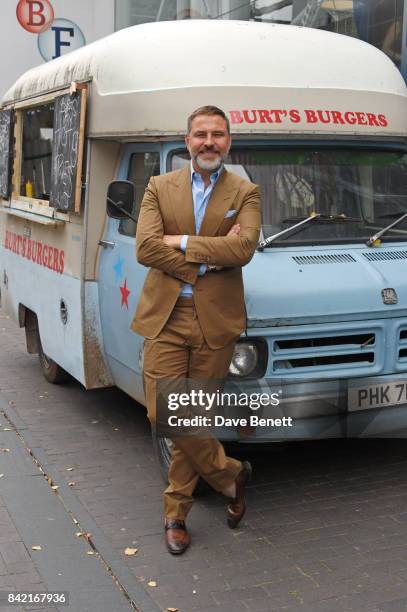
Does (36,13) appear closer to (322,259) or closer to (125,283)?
(125,283)

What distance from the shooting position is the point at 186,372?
13.9 feet

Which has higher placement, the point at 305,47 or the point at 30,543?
the point at 305,47

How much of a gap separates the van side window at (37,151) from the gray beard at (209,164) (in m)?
2.76

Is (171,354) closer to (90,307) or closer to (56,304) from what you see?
(90,307)

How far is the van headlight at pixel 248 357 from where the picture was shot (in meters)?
4.49

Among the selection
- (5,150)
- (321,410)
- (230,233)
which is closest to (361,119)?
(230,233)

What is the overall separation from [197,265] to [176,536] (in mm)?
1389

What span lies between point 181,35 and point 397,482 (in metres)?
3.02

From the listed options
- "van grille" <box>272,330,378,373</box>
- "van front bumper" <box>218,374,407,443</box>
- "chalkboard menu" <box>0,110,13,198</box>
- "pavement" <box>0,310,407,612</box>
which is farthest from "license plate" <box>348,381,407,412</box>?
"chalkboard menu" <box>0,110,13,198</box>

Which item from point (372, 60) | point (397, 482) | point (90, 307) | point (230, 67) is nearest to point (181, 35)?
point (230, 67)

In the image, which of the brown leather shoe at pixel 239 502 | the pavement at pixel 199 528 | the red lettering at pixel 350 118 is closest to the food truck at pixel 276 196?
the red lettering at pixel 350 118

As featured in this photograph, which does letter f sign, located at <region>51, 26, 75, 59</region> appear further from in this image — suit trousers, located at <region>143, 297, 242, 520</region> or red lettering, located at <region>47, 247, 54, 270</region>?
suit trousers, located at <region>143, 297, 242, 520</region>

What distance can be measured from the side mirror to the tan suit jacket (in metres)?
0.78

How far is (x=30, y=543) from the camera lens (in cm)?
443
